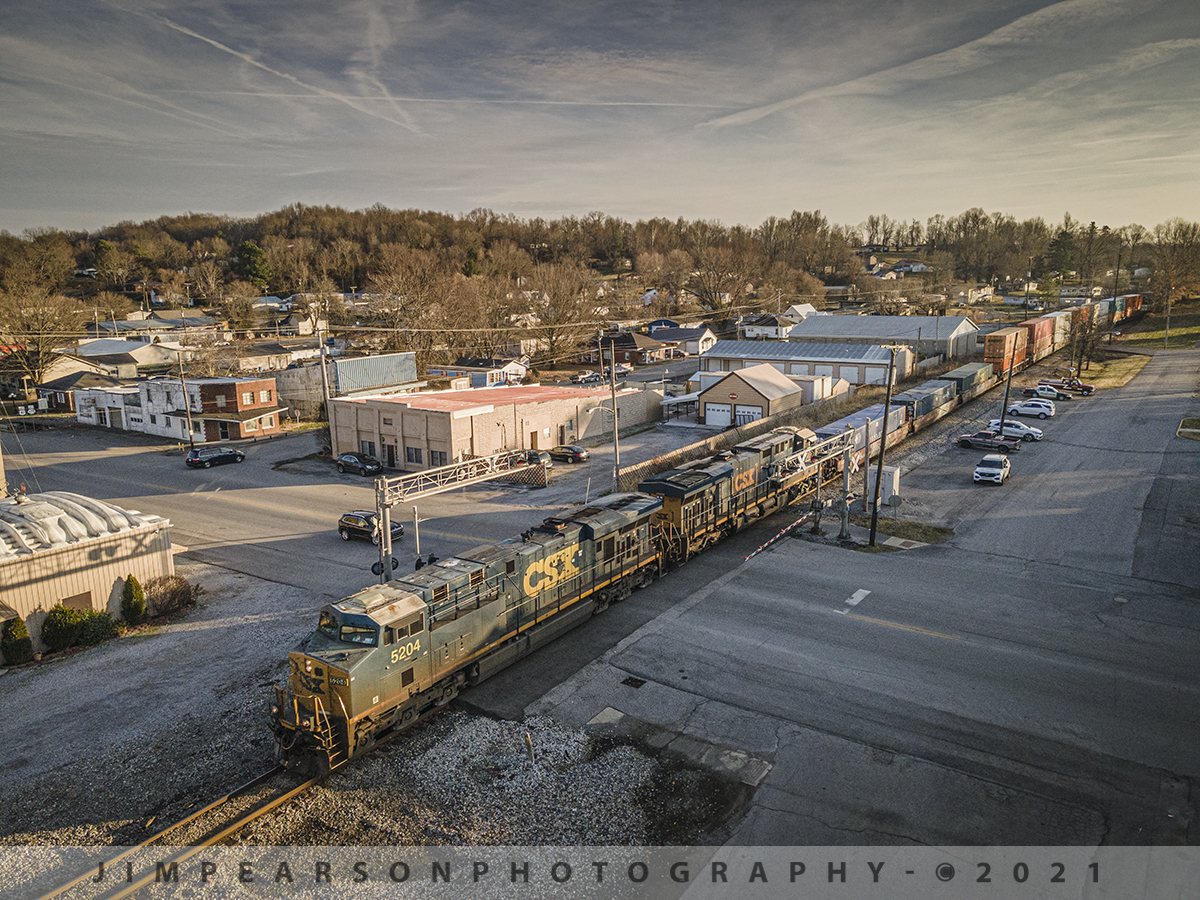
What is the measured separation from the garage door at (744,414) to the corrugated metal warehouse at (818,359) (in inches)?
582

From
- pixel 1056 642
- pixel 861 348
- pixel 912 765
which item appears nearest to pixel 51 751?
pixel 912 765

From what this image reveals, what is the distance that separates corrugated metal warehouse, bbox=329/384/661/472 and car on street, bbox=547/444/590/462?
208 cm

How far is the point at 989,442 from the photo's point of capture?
48906 mm

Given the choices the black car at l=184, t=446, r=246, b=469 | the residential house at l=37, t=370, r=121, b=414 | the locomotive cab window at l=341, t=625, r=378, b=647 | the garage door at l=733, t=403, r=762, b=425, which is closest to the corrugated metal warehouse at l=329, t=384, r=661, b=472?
the black car at l=184, t=446, r=246, b=469

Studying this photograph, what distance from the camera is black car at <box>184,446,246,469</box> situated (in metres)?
50.0

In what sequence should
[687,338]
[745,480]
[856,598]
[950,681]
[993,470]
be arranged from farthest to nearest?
[687,338], [993,470], [745,480], [856,598], [950,681]

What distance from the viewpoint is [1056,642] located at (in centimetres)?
2272

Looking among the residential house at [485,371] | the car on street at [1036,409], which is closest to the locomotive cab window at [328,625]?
the residential house at [485,371]

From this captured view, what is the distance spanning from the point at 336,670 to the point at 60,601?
14477mm

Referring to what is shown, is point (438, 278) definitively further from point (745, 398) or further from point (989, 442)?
point (989, 442)

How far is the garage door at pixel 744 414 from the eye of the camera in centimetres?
5753

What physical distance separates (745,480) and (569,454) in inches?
736

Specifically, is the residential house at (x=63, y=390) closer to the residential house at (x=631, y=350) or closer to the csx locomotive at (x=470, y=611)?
the residential house at (x=631, y=350)

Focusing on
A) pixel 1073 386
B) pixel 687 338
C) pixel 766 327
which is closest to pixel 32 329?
pixel 687 338
